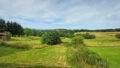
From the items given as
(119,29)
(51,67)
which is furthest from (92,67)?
(119,29)

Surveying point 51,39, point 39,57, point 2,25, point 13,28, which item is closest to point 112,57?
point 39,57

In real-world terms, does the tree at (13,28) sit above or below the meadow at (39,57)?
above

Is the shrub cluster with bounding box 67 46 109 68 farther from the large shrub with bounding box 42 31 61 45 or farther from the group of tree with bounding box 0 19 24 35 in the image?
the group of tree with bounding box 0 19 24 35

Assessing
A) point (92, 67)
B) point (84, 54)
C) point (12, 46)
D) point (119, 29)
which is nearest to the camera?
point (92, 67)

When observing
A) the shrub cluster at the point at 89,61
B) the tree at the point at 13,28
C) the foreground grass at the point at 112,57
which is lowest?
the foreground grass at the point at 112,57

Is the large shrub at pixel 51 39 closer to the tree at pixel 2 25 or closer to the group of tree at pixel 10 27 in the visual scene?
the group of tree at pixel 10 27

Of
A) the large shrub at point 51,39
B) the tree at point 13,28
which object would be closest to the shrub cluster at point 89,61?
the large shrub at point 51,39

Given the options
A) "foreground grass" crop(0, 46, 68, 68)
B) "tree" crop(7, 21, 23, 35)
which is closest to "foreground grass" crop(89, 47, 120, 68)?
"foreground grass" crop(0, 46, 68, 68)

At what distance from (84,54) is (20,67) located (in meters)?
6.15

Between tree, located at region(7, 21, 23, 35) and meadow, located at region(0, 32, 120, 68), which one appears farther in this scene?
tree, located at region(7, 21, 23, 35)

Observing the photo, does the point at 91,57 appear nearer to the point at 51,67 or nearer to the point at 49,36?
the point at 51,67

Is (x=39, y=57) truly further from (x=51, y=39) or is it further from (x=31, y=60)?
(x=51, y=39)

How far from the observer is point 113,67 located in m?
8.39

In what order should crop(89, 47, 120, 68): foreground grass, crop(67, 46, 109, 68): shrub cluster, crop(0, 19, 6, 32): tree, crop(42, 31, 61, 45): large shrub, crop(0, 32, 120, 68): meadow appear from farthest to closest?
crop(0, 19, 6, 32): tree < crop(42, 31, 61, 45): large shrub < crop(89, 47, 120, 68): foreground grass < crop(0, 32, 120, 68): meadow < crop(67, 46, 109, 68): shrub cluster
